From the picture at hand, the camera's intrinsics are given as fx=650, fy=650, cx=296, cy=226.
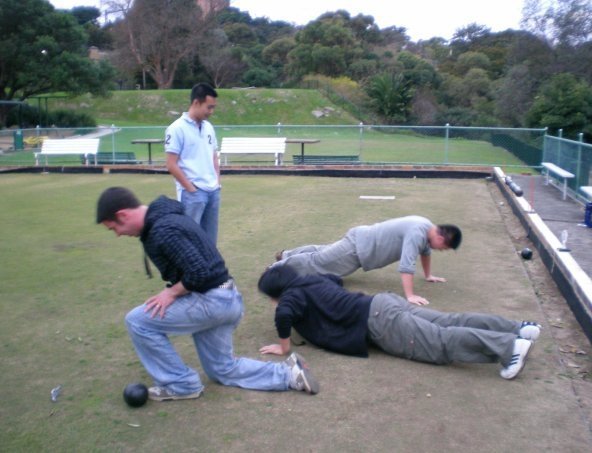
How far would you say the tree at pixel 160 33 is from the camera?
2297 inches

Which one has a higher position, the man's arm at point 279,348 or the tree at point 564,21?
the tree at point 564,21

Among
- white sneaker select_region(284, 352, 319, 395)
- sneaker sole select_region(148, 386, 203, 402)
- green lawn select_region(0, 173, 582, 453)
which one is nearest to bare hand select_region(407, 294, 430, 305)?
green lawn select_region(0, 173, 582, 453)

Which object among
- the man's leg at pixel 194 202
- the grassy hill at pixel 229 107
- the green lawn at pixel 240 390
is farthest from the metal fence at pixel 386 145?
the grassy hill at pixel 229 107

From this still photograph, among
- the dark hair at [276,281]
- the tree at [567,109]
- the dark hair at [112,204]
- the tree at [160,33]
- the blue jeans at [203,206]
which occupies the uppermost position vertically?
the tree at [160,33]

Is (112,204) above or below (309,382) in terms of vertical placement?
above

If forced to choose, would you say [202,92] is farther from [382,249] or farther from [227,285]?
[227,285]

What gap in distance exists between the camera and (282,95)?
48875 millimetres

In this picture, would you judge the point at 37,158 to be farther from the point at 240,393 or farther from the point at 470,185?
the point at 240,393

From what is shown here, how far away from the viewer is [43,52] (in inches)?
1416

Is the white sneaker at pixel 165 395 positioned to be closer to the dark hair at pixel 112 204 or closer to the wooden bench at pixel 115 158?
the dark hair at pixel 112 204

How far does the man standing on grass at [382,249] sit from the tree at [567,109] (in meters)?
20.7

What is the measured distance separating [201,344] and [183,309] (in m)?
0.38

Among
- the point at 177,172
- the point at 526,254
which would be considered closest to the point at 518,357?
the point at 177,172

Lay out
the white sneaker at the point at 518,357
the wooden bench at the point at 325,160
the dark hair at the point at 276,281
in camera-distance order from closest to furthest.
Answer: the white sneaker at the point at 518,357, the dark hair at the point at 276,281, the wooden bench at the point at 325,160
